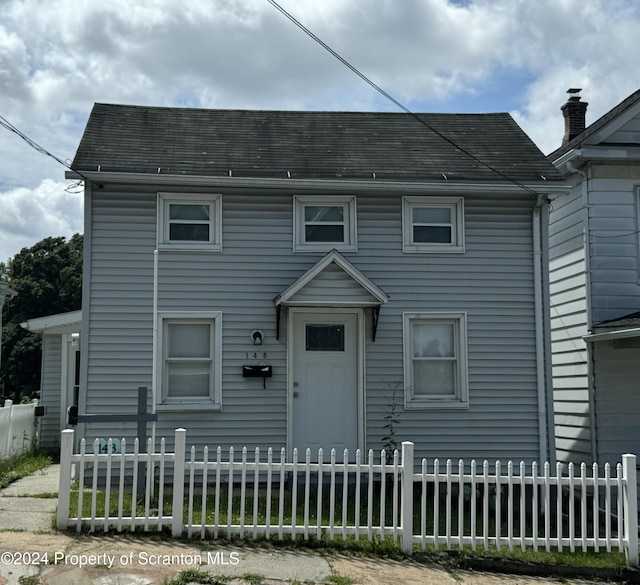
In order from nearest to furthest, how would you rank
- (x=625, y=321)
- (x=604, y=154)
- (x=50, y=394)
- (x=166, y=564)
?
(x=166, y=564) → (x=625, y=321) → (x=604, y=154) → (x=50, y=394)

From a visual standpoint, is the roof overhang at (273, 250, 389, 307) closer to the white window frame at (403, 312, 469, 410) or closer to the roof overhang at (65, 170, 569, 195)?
the white window frame at (403, 312, 469, 410)

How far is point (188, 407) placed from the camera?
10.2 meters

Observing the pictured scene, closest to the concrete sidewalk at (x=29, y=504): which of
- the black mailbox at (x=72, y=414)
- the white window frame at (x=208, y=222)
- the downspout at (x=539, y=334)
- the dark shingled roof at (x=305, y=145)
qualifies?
the black mailbox at (x=72, y=414)

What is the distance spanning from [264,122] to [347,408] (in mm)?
5350

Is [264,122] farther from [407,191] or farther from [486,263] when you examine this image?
[486,263]

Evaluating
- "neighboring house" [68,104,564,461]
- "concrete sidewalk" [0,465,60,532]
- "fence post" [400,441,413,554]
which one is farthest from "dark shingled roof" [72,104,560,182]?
"fence post" [400,441,413,554]

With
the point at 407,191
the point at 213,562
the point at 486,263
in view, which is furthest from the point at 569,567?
the point at 407,191

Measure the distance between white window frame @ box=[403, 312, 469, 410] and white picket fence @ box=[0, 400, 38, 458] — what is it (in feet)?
21.7

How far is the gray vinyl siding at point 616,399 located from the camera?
1153 centimetres

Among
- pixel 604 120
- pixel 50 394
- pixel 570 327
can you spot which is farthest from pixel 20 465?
pixel 604 120

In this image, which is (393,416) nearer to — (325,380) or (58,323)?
(325,380)

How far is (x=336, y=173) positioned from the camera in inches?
425

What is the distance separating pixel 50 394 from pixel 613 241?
11297 mm

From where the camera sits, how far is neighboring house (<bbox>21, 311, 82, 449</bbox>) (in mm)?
14484
